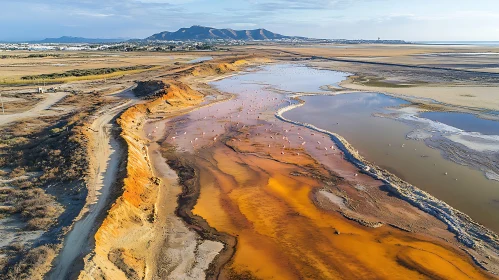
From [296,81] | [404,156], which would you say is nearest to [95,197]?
[404,156]

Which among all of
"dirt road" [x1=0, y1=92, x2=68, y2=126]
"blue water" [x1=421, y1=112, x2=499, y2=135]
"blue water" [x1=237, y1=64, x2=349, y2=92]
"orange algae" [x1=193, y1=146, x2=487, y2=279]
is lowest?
"orange algae" [x1=193, y1=146, x2=487, y2=279]

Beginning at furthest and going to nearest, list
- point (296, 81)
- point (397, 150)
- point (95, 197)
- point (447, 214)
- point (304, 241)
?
point (296, 81)
point (397, 150)
point (447, 214)
point (95, 197)
point (304, 241)

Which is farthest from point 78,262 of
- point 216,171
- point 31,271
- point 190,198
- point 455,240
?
point 455,240

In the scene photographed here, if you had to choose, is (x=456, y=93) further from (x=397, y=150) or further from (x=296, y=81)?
(x=397, y=150)

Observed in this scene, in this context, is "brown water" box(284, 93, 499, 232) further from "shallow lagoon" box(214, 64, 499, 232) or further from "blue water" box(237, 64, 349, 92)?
"blue water" box(237, 64, 349, 92)

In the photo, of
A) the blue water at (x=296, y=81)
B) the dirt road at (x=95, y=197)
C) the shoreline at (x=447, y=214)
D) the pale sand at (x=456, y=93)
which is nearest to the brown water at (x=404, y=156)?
the shoreline at (x=447, y=214)

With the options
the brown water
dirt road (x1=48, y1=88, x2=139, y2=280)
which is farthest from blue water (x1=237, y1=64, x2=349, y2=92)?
dirt road (x1=48, y1=88, x2=139, y2=280)

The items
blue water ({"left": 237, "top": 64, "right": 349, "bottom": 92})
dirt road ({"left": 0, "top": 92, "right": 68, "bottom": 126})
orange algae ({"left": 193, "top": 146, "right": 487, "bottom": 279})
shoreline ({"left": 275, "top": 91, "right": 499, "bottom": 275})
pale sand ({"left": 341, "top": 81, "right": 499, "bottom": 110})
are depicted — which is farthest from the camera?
blue water ({"left": 237, "top": 64, "right": 349, "bottom": 92})
